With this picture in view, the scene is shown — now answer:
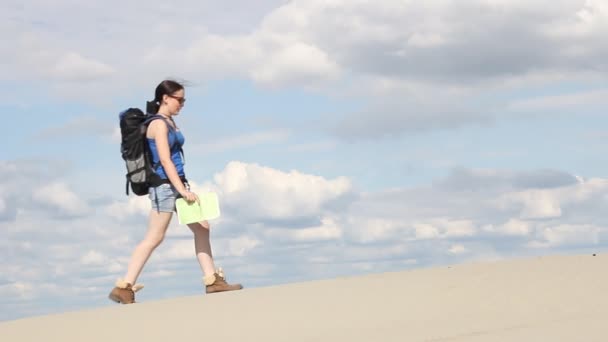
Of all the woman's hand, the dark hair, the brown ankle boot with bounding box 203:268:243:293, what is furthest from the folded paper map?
the dark hair

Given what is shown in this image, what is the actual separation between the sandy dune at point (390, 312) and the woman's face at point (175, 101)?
156 cm

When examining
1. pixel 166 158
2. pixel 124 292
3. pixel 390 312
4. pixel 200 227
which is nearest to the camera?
pixel 390 312

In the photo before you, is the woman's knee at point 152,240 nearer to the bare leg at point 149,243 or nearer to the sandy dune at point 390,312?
the bare leg at point 149,243

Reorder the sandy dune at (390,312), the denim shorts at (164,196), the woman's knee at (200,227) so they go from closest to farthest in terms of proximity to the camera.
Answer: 1. the sandy dune at (390,312)
2. the denim shorts at (164,196)
3. the woman's knee at (200,227)

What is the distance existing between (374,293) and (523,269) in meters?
1.25

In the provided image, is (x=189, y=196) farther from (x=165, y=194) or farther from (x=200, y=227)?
(x=200, y=227)

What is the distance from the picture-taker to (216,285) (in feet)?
24.8

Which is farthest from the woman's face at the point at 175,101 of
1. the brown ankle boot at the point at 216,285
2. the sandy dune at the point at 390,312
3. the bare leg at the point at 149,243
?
the sandy dune at the point at 390,312

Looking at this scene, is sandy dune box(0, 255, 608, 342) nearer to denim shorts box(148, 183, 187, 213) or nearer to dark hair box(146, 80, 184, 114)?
denim shorts box(148, 183, 187, 213)

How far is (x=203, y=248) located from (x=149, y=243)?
1.54 feet

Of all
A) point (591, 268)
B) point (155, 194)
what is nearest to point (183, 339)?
point (155, 194)

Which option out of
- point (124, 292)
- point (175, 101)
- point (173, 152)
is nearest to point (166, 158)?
point (173, 152)

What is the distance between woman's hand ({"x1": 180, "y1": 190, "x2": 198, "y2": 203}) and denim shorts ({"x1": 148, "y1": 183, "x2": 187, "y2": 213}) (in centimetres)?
11

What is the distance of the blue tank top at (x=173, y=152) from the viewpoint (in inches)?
289
